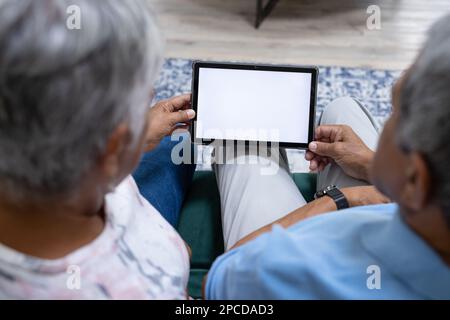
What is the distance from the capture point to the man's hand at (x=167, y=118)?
1128 mm

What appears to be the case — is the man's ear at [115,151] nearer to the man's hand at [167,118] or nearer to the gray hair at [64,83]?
the gray hair at [64,83]

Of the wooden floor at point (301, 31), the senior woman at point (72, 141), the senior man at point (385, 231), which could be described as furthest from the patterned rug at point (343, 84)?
the senior woman at point (72, 141)

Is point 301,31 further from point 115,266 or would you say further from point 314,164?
point 115,266

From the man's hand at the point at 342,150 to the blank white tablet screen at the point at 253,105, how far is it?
4cm

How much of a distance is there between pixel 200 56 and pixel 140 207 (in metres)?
1.42

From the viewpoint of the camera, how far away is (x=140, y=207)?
2.69 ft

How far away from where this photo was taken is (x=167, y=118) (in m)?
1.14

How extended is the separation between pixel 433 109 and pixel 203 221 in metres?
0.77

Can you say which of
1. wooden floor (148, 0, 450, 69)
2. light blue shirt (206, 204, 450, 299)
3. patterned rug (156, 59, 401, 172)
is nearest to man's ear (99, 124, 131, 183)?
light blue shirt (206, 204, 450, 299)

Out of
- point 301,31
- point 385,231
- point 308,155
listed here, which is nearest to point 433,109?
point 385,231

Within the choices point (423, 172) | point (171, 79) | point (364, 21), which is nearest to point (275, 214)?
point (423, 172)

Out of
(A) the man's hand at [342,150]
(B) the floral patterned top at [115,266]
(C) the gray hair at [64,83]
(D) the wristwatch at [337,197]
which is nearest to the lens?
(C) the gray hair at [64,83]

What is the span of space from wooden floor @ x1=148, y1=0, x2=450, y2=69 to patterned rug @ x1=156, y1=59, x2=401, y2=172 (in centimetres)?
7
